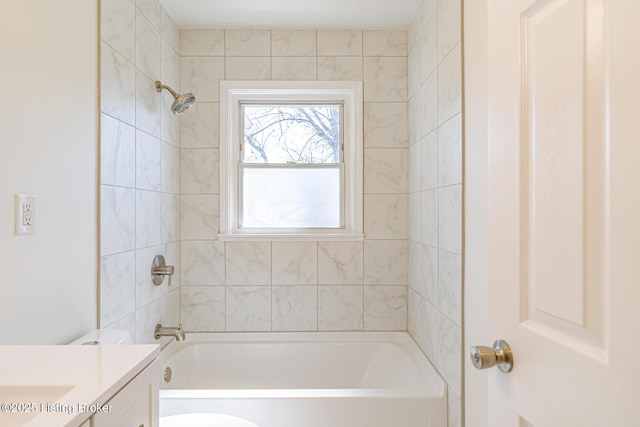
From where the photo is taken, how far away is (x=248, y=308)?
7.72ft

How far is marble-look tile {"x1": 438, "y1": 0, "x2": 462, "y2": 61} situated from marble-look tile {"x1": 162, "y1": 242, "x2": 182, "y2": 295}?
1.74m

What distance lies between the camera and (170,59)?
85.7 inches

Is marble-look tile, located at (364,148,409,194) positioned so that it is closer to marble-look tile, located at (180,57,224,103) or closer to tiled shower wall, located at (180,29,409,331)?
tiled shower wall, located at (180,29,409,331)

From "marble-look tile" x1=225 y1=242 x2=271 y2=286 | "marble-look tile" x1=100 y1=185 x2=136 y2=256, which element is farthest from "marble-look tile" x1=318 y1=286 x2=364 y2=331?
"marble-look tile" x1=100 y1=185 x2=136 y2=256

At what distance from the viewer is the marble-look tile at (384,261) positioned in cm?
236

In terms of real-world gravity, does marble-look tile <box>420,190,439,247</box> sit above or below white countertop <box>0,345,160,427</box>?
above

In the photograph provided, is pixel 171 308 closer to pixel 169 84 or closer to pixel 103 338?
pixel 103 338

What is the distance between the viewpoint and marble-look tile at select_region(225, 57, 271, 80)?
235 centimetres

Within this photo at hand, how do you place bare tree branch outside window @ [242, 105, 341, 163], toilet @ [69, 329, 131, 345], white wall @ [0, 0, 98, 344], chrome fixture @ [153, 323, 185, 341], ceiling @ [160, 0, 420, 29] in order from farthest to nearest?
bare tree branch outside window @ [242, 105, 341, 163] < ceiling @ [160, 0, 420, 29] < chrome fixture @ [153, 323, 185, 341] < toilet @ [69, 329, 131, 345] < white wall @ [0, 0, 98, 344]
